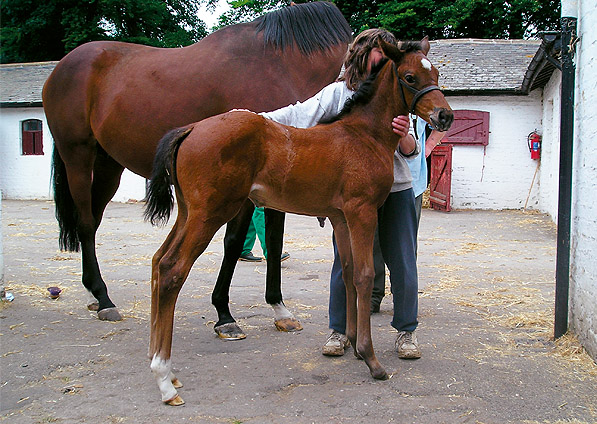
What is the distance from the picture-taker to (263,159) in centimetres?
277

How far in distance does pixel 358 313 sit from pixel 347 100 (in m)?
1.29

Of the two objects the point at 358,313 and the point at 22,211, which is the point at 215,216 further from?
the point at 22,211

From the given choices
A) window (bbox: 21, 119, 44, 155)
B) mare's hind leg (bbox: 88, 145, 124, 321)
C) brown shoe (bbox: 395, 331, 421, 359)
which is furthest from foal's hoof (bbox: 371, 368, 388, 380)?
window (bbox: 21, 119, 44, 155)

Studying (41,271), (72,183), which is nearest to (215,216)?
(72,183)

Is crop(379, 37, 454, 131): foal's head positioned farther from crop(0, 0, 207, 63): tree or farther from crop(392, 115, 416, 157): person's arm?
crop(0, 0, 207, 63): tree

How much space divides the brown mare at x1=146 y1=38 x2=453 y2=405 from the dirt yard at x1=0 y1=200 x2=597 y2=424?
24cm

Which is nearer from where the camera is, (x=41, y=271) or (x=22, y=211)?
(x=41, y=271)

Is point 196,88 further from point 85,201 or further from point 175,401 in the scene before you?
point 175,401

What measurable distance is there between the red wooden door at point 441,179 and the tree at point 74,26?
18.1 m

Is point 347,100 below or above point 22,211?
above

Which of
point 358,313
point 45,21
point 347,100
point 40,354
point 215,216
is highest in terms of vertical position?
point 45,21

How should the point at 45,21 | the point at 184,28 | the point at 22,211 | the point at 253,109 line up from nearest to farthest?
the point at 253,109
the point at 22,211
the point at 45,21
the point at 184,28

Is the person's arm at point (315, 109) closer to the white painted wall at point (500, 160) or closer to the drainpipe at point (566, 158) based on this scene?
the drainpipe at point (566, 158)

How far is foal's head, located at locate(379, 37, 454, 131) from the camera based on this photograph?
277 cm
